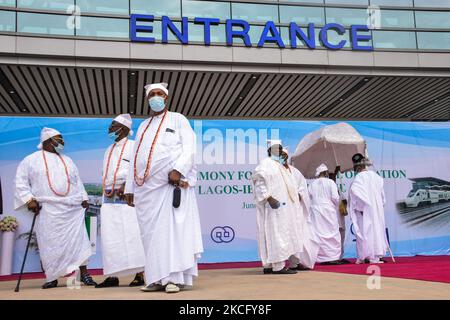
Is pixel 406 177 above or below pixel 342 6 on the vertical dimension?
below

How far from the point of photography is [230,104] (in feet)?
44.3

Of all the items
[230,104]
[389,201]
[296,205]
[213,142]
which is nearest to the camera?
[296,205]

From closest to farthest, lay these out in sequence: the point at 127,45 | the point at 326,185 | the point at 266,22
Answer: the point at 326,185 → the point at 127,45 → the point at 266,22

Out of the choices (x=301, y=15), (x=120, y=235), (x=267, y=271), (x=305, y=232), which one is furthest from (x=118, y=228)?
(x=301, y=15)

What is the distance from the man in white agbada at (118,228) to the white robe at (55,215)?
1.78 feet

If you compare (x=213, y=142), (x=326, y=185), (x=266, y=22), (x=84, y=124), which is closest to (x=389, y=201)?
(x=326, y=185)

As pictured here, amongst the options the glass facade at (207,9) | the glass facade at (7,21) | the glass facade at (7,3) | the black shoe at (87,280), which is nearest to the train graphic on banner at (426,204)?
the glass facade at (207,9)

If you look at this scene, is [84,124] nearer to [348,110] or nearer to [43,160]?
[43,160]

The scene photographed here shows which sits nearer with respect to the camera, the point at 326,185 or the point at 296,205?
the point at 296,205

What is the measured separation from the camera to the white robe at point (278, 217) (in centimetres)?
584

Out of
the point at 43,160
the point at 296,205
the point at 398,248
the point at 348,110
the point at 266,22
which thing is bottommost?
the point at 398,248

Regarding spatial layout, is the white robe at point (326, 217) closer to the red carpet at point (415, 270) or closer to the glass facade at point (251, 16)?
the red carpet at point (415, 270)

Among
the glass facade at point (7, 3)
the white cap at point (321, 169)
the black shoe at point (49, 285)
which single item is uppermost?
the glass facade at point (7, 3)

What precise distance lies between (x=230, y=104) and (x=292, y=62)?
2.78 m
